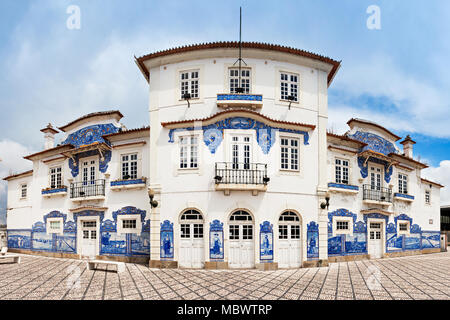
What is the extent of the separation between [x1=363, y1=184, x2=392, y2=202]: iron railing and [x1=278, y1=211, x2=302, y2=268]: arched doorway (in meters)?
6.08

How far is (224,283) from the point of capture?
9.41 meters

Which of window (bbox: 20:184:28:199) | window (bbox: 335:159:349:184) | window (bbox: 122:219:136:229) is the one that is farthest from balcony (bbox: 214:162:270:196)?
window (bbox: 20:184:28:199)

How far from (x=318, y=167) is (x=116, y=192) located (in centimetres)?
1036

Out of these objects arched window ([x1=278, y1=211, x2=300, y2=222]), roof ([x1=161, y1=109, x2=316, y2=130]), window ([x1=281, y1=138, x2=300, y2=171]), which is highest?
roof ([x1=161, y1=109, x2=316, y2=130])

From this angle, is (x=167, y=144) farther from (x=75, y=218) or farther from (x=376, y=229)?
(x=376, y=229)

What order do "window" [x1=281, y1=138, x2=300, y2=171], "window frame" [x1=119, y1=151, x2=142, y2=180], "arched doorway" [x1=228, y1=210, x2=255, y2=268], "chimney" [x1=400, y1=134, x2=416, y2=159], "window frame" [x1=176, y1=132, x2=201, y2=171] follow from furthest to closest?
1. "chimney" [x1=400, y1=134, x2=416, y2=159]
2. "window frame" [x1=119, y1=151, x2=142, y2=180]
3. "window" [x1=281, y1=138, x2=300, y2=171]
4. "window frame" [x1=176, y1=132, x2=201, y2=171]
5. "arched doorway" [x1=228, y1=210, x2=255, y2=268]

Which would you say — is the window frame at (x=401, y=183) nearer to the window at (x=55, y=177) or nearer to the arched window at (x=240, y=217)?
the arched window at (x=240, y=217)

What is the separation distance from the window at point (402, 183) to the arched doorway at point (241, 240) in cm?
1247

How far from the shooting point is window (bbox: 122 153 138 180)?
15.0 metres

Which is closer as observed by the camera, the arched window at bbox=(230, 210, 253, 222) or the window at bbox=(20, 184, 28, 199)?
the arched window at bbox=(230, 210, 253, 222)

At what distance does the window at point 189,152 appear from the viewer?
497 inches

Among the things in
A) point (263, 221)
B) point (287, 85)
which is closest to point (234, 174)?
point (263, 221)

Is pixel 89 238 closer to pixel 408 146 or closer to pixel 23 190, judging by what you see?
pixel 23 190

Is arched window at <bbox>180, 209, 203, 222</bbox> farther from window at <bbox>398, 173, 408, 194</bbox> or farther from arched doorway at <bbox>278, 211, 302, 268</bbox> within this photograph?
window at <bbox>398, 173, 408, 194</bbox>
